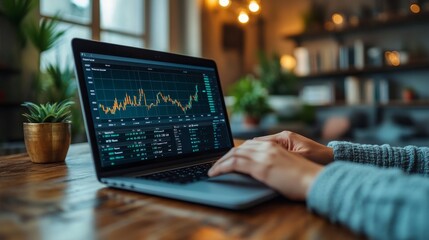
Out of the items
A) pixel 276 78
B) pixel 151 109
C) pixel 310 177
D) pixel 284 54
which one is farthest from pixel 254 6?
pixel 284 54

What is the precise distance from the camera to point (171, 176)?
65cm

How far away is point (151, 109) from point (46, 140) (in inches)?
11.3

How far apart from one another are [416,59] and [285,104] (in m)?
1.56

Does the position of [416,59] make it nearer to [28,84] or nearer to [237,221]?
[28,84]

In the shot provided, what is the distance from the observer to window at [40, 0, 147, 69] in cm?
327

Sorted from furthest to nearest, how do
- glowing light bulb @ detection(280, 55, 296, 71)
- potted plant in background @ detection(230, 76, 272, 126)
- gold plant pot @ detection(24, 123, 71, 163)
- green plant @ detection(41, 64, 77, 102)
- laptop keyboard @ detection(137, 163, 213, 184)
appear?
glowing light bulb @ detection(280, 55, 296, 71), potted plant in background @ detection(230, 76, 272, 126), green plant @ detection(41, 64, 77, 102), gold plant pot @ detection(24, 123, 71, 163), laptop keyboard @ detection(137, 163, 213, 184)

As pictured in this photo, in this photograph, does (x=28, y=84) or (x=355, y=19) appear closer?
(x=28, y=84)

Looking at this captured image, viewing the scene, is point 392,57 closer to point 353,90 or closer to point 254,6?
point 353,90

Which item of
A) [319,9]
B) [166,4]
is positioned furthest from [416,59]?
[166,4]

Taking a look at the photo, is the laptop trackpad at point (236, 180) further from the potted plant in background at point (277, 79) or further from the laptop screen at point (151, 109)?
the potted plant in background at point (277, 79)

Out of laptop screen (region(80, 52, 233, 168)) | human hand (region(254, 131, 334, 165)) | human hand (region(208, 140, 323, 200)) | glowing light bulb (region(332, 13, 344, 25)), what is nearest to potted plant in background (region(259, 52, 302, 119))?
glowing light bulb (region(332, 13, 344, 25))

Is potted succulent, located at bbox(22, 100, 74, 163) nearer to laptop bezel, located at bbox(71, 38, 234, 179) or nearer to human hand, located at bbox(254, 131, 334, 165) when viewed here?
laptop bezel, located at bbox(71, 38, 234, 179)

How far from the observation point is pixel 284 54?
539cm

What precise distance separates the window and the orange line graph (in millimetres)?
2296
